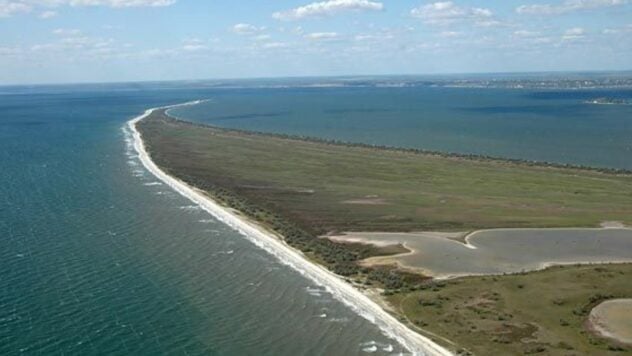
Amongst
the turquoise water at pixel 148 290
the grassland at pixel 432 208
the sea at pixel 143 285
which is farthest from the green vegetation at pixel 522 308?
the turquoise water at pixel 148 290

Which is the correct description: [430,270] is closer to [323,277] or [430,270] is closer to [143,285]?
[323,277]

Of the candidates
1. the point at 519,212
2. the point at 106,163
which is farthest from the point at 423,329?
the point at 106,163

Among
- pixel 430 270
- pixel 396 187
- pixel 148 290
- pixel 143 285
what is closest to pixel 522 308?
pixel 430 270

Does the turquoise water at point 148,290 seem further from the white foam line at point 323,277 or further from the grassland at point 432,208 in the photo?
the grassland at point 432,208

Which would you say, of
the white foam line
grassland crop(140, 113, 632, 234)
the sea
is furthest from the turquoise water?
grassland crop(140, 113, 632, 234)

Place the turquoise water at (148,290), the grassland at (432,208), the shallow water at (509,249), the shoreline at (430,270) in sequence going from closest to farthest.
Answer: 1. the turquoise water at (148,290)
2. the grassland at (432,208)
3. the shoreline at (430,270)
4. the shallow water at (509,249)

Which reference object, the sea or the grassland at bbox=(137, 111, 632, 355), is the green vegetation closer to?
the grassland at bbox=(137, 111, 632, 355)
